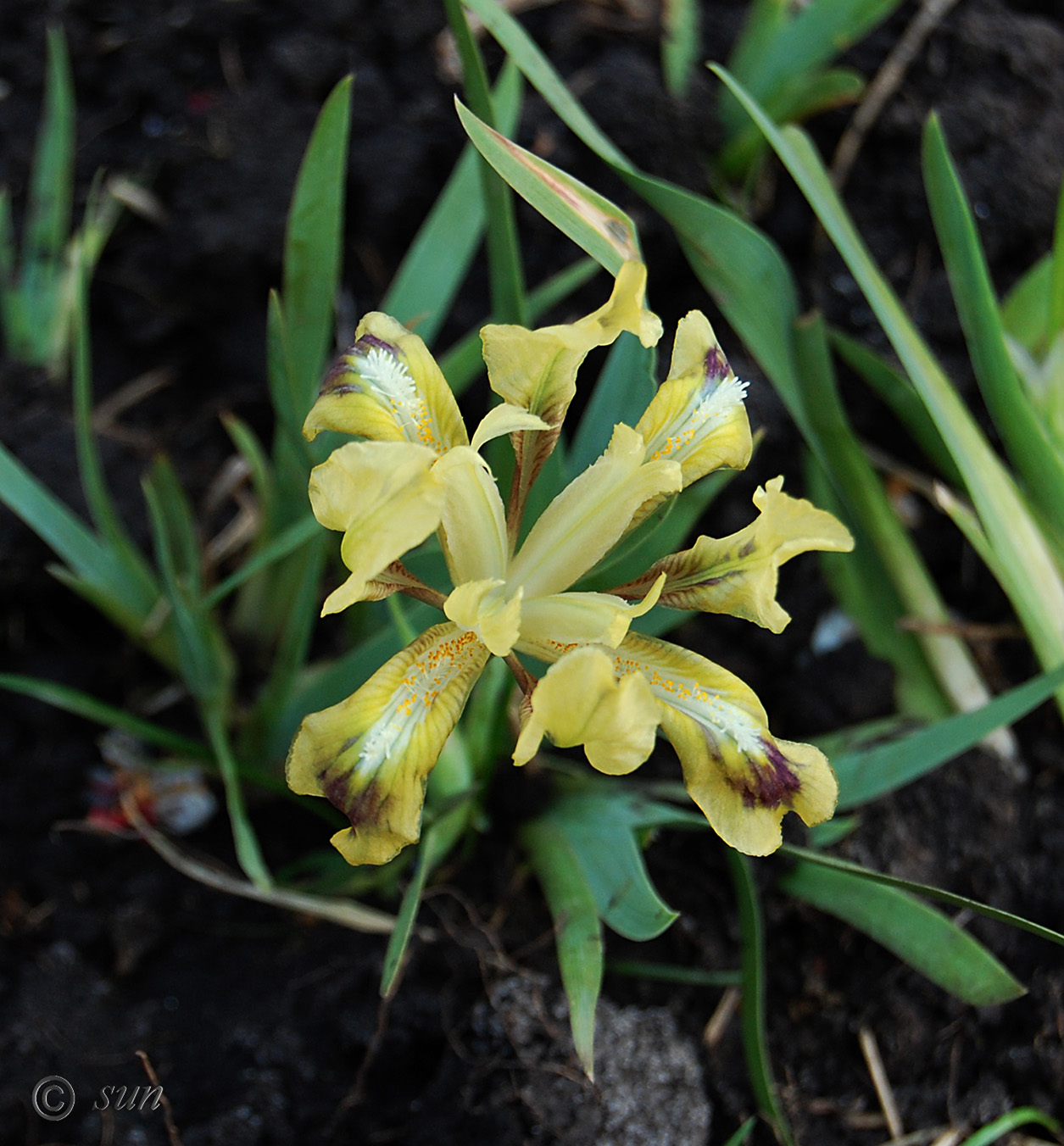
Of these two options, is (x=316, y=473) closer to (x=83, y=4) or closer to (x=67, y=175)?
(x=67, y=175)

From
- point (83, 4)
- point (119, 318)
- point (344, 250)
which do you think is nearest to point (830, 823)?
point (344, 250)

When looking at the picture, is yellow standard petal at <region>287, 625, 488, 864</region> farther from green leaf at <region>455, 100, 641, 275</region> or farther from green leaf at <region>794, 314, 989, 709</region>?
green leaf at <region>794, 314, 989, 709</region>

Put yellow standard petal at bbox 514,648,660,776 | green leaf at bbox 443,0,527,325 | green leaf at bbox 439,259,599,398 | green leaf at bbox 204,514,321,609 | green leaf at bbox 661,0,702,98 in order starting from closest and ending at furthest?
1. yellow standard petal at bbox 514,648,660,776
2. green leaf at bbox 443,0,527,325
3. green leaf at bbox 204,514,321,609
4. green leaf at bbox 439,259,599,398
5. green leaf at bbox 661,0,702,98

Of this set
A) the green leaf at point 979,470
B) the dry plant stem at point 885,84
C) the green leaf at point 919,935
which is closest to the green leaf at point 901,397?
the green leaf at point 979,470

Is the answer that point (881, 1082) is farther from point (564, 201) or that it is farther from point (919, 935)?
point (564, 201)

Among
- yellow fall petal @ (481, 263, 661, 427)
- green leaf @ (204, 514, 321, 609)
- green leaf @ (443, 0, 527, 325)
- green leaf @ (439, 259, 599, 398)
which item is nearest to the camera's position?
yellow fall petal @ (481, 263, 661, 427)

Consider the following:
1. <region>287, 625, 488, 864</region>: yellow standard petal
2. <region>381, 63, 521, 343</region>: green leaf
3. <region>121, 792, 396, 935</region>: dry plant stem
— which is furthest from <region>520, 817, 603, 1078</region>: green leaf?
<region>381, 63, 521, 343</region>: green leaf
